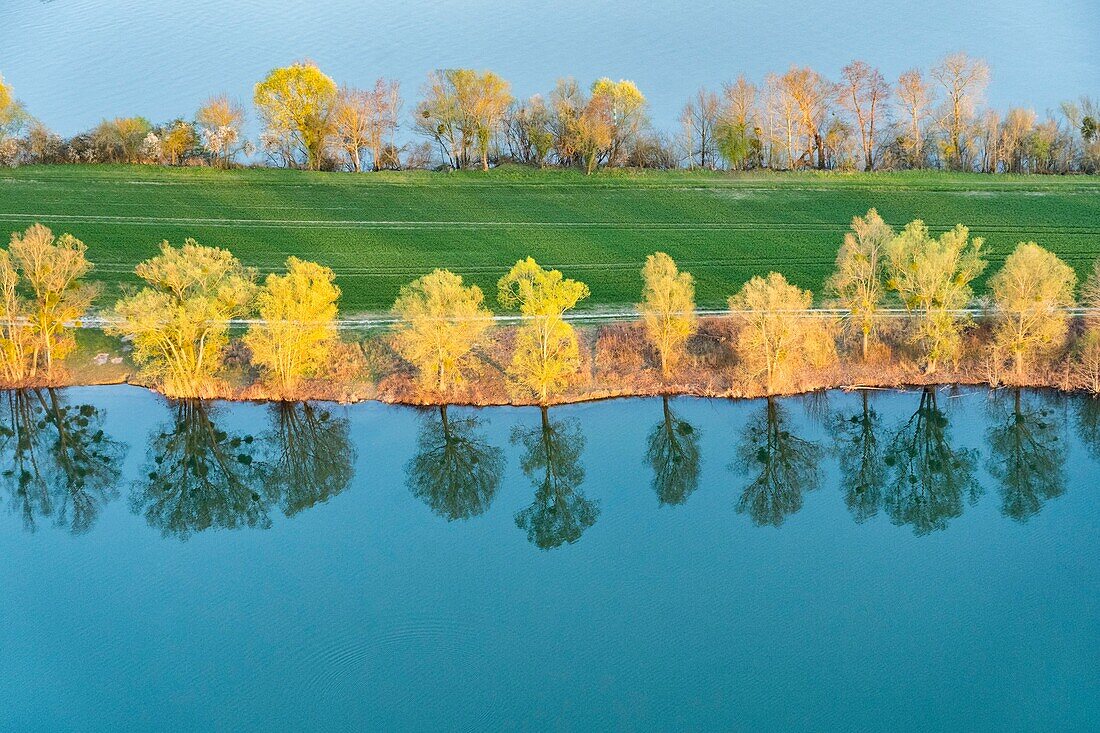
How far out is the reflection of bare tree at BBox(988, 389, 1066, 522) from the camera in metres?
53.5

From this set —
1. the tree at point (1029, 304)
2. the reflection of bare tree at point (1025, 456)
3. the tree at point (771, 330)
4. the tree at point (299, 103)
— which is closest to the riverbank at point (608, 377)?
the tree at point (771, 330)

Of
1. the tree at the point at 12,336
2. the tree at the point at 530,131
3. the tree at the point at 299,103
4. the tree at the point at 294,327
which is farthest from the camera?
the tree at the point at 530,131

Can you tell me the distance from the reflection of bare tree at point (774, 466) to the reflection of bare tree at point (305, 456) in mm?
17999

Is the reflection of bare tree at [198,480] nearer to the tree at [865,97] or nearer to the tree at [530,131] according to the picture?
the tree at [530,131]

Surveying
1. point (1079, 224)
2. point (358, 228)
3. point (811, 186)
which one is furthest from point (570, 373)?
point (1079, 224)

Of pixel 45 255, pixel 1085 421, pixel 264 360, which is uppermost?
pixel 45 255

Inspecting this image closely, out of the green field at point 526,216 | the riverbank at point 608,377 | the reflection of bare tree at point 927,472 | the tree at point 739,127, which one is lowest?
the reflection of bare tree at point 927,472

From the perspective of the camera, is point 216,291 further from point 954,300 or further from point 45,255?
point 954,300

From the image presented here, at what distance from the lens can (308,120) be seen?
83625 millimetres

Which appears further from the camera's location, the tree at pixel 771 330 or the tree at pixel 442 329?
the tree at pixel 771 330

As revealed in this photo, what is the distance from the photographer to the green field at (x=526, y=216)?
238 ft

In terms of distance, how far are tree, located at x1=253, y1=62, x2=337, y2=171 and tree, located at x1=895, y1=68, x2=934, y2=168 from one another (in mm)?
38926

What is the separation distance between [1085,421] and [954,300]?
8.29 metres

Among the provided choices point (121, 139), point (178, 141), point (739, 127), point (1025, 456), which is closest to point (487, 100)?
point (739, 127)
